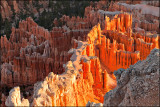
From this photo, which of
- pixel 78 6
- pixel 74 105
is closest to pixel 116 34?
pixel 74 105

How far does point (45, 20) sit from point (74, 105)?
24.1m

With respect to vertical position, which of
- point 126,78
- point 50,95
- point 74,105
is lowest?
point 74,105

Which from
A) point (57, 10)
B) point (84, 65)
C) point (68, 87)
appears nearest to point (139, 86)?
point (68, 87)

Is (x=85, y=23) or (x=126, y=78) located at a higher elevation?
(x=126, y=78)

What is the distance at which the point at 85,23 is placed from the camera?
2630 centimetres

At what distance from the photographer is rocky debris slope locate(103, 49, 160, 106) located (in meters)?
5.12

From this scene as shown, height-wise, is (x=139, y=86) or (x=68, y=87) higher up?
(x=139, y=86)

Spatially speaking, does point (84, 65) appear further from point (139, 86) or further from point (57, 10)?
point (57, 10)

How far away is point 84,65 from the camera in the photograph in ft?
47.6

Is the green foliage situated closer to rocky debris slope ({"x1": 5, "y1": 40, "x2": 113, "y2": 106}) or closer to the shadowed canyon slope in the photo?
the shadowed canyon slope

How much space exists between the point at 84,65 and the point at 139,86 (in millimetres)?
9286

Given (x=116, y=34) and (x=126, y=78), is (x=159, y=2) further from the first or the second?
(x=126, y=78)

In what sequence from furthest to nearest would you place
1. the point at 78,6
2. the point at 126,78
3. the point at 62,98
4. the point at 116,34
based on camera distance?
the point at 78,6 → the point at 116,34 → the point at 62,98 → the point at 126,78

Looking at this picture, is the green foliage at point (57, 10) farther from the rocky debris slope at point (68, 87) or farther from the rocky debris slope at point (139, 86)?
the rocky debris slope at point (139, 86)
